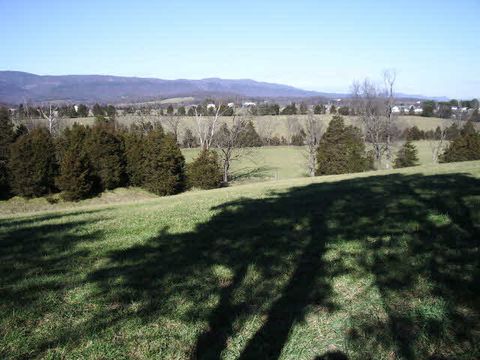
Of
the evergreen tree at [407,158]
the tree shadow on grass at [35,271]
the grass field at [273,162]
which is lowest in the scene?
the grass field at [273,162]

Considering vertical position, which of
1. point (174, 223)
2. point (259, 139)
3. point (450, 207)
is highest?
point (450, 207)

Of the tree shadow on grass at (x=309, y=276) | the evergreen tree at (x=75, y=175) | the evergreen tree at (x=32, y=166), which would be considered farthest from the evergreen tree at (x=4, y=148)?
the tree shadow on grass at (x=309, y=276)

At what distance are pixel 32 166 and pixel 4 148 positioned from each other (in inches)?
186

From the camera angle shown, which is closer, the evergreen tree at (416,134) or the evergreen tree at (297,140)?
the evergreen tree at (416,134)

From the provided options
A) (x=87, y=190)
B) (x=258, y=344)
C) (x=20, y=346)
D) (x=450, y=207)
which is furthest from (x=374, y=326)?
(x=87, y=190)

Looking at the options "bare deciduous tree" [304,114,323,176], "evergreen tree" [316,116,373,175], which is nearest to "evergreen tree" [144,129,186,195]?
"evergreen tree" [316,116,373,175]

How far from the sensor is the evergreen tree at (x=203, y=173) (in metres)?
45.0

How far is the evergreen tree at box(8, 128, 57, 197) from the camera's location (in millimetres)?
36625

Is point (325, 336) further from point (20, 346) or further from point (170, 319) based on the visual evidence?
point (20, 346)

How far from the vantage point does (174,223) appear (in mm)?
9492

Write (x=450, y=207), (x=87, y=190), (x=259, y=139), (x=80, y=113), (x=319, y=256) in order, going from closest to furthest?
(x=319, y=256)
(x=450, y=207)
(x=87, y=190)
(x=259, y=139)
(x=80, y=113)

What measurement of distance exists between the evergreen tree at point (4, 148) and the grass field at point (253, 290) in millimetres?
32197

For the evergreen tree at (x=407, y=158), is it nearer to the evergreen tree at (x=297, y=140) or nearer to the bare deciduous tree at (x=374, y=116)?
the bare deciduous tree at (x=374, y=116)

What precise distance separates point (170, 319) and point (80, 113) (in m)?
118
